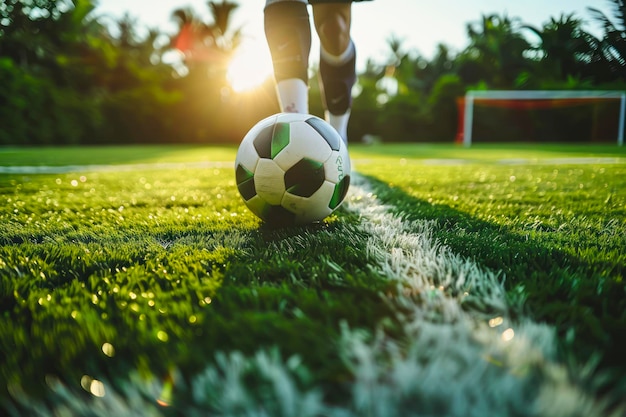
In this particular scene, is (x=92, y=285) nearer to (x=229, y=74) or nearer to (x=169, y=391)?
(x=169, y=391)

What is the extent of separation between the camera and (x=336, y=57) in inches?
122

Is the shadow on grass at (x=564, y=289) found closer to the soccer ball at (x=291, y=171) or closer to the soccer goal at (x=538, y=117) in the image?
the soccer ball at (x=291, y=171)

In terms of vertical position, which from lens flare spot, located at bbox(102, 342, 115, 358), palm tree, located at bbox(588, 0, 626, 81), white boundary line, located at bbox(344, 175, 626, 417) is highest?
palm tree, located at bbox(588, 0, 626, 81)

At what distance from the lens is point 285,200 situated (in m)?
1.73

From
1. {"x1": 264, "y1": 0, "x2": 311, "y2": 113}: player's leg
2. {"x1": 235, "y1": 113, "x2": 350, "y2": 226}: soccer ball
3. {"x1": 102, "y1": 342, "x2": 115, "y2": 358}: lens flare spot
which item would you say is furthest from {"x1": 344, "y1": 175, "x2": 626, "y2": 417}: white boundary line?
{"x1": 264, "y1": 0, "x2": 311, "y2": 113}: player's leg

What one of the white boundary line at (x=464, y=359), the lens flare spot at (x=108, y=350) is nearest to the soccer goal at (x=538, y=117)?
the white boundary line at (x=464, y=359)

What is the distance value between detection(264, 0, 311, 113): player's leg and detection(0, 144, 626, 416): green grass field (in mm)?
1122

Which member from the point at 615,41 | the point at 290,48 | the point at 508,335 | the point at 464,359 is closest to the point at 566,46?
the point at 615,41

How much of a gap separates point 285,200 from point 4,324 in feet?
3.38

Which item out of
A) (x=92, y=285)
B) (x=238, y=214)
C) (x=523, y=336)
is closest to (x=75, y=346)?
(x=92, y=285)

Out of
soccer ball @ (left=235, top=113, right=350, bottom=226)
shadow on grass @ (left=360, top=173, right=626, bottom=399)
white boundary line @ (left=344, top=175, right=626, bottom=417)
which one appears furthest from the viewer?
soccer ball @ (left=235, top=113, right=350, bottom=226)

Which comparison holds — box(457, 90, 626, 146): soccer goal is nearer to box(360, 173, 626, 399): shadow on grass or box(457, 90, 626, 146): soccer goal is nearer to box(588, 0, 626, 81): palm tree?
box(588, 0, 626, 81): palm tree

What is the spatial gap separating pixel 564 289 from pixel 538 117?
21767mm

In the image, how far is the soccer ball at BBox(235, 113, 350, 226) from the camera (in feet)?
5.65
